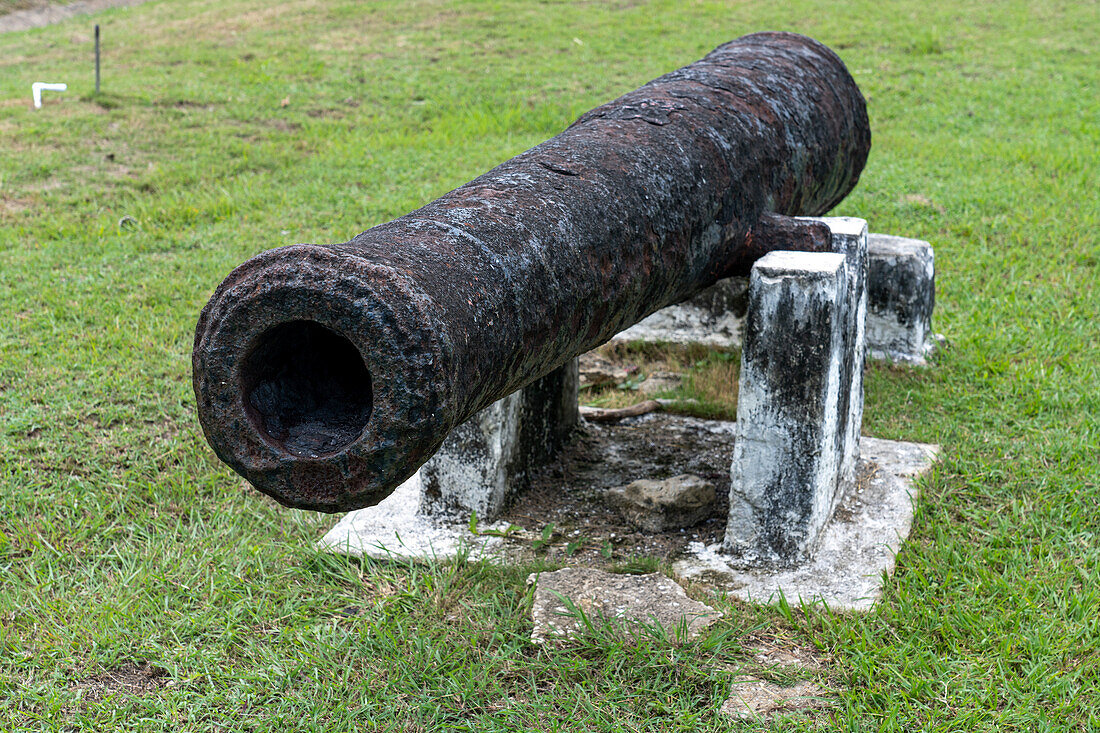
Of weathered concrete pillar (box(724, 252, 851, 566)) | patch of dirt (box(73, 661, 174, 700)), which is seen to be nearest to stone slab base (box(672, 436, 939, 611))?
weathered concrete pillar (box(724, 252, 851, 566))

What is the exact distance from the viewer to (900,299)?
517 cm

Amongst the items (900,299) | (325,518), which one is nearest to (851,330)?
(900,299)

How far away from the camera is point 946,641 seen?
3.02 m

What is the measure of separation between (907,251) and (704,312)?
1026mm

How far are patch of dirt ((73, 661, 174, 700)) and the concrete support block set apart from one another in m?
3.69

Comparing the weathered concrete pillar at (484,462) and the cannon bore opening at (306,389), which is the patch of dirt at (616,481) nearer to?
the weathered concrete pillar at (484,462)

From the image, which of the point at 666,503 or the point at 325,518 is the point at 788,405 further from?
the point at 325,518

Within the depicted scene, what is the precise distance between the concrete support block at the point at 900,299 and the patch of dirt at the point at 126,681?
12.1ft

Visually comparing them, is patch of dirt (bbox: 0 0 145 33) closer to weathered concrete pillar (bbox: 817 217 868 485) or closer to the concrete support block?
the concrete support block

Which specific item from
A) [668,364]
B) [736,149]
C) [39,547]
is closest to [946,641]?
[736,149]

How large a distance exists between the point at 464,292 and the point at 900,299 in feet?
11.9

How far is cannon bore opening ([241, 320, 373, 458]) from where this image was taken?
199cm

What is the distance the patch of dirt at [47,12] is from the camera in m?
15.4

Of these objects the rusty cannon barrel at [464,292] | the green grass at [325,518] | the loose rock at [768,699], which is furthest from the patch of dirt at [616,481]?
the rusty cannon barrel at [464,292]
